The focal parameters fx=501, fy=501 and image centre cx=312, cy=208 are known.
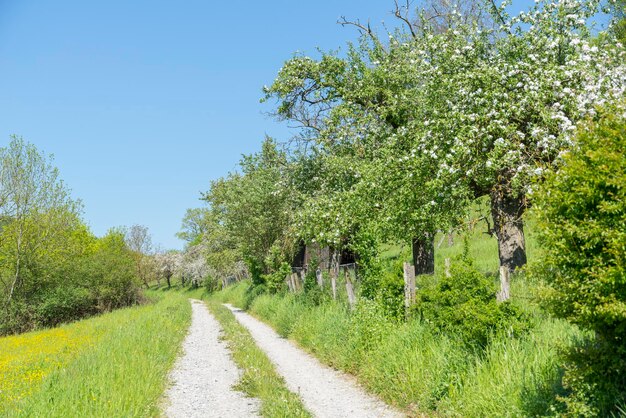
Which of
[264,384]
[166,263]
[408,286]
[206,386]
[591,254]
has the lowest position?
[206,386]

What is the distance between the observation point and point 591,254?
463 cm

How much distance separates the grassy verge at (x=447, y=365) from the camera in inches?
246

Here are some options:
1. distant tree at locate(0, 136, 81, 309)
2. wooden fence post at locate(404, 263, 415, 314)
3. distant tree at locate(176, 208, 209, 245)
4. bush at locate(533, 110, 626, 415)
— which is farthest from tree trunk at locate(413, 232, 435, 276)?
distant tree at locate(176, 208, 209, 245)

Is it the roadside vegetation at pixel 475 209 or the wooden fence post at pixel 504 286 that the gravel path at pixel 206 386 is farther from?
the wooden fence post at pixel 504 286

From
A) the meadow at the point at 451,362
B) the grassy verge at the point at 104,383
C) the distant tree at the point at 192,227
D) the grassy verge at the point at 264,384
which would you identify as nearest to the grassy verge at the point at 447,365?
the meadow at the point at 451,362

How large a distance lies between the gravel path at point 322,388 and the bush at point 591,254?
148 inches

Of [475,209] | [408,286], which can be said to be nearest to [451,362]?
[408,286]

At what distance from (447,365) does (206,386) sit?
5.42 meters

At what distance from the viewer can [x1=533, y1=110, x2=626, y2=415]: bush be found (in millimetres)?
4352

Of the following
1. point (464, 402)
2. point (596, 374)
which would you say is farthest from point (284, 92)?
point (596, 374)

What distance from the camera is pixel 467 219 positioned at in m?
14.2

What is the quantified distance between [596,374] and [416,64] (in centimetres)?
1276

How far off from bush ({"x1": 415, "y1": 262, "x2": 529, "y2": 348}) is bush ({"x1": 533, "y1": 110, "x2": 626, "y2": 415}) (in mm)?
2646

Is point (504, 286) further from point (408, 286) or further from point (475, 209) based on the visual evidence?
point (475, 209)
